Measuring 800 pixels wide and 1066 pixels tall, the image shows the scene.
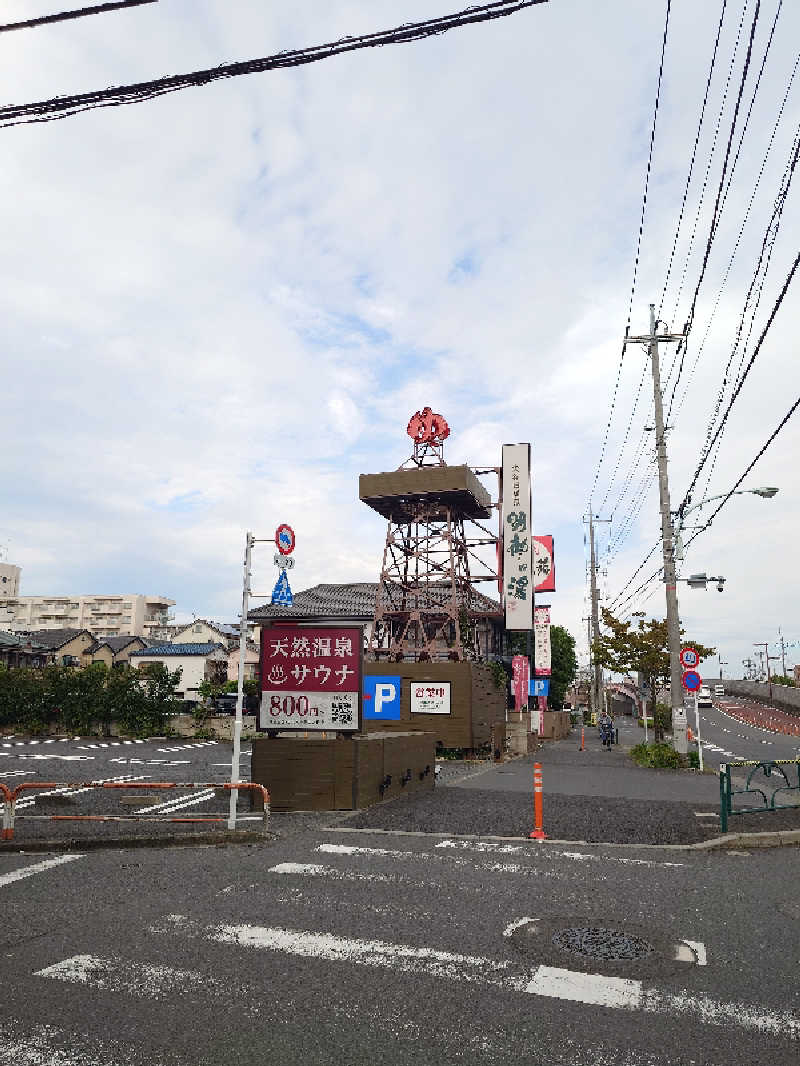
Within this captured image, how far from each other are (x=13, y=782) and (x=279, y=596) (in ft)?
43.3

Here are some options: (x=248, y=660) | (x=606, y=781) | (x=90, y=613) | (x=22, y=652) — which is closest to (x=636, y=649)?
(x=606, y=781)

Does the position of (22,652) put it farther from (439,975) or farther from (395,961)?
(439,975)

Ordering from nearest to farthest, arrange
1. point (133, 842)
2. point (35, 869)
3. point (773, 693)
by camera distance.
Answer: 1. point (35, 869)
2. point (133, 842)
3. point (773, 693)

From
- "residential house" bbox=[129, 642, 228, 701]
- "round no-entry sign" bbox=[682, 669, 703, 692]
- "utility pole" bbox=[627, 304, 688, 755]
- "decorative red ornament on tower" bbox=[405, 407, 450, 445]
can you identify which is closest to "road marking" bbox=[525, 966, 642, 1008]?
"round no-entry sign" bbox=[682, 669, 703, 692]

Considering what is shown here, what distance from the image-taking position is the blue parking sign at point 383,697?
3191 cm

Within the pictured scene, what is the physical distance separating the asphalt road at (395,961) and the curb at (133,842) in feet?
2.70

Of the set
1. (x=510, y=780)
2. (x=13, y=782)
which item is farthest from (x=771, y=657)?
(x=13, y=782)

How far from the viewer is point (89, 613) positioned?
134 meters

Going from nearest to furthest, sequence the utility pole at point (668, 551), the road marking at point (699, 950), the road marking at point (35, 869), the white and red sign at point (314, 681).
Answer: the road marking at point (699, 950) < the road marking at point (35, 869) < the white and red sign at point (314, 681) < the utility pole at point (668, 551)

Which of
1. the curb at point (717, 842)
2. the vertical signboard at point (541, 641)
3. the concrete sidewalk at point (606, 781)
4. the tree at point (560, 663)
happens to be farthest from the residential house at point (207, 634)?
the curb at point (717, 842)

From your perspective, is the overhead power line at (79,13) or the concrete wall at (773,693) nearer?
the overhead power line at (79,13)

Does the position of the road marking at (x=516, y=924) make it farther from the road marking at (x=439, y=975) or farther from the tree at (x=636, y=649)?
the tree at (x=636, y=649)

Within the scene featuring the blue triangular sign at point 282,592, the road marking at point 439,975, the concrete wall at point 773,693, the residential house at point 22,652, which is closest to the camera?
the road marking at point 439,975

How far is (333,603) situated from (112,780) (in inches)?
1874
